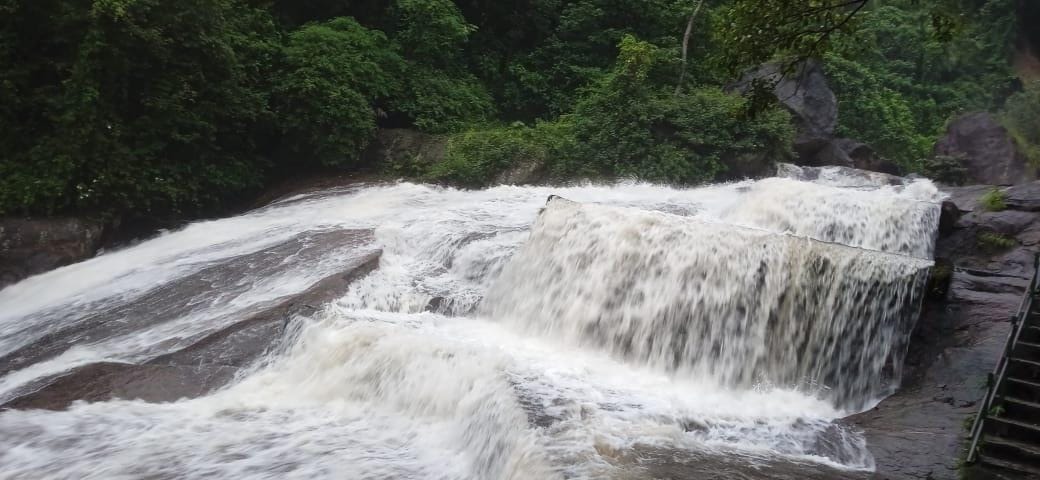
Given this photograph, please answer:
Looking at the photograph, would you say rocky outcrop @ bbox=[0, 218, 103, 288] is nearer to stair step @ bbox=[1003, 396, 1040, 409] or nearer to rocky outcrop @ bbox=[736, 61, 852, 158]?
stair step @ bbox=[1003, 396, 1040, 409]

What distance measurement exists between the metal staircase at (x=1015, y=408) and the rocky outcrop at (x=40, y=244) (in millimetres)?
12374

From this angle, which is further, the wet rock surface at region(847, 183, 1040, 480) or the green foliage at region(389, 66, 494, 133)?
the green foliage at region(389, 66, 494, 133)

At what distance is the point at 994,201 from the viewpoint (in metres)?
9.20

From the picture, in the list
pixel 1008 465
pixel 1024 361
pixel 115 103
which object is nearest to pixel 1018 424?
pixel 1008 465

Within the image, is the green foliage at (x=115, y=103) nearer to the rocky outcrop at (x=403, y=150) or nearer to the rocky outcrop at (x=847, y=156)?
the rocky outcrop at (x=403, y=150)

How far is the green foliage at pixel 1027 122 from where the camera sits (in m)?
17.1

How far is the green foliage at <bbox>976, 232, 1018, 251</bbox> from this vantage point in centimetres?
835

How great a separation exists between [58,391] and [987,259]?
32.4 ft

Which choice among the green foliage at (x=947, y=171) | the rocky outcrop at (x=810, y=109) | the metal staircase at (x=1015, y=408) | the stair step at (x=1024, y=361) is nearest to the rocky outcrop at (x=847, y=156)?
the rocky outcrop at (x=810, y=109)

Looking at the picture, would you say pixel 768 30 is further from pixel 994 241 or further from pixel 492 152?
pixel 492 152

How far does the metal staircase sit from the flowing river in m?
0.83

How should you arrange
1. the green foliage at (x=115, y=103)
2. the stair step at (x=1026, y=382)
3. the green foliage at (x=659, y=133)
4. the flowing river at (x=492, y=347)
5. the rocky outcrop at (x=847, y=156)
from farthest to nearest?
the rocky outcrop at (x=847, y=156), the green foliage at (x=659, y=133), the green foliage at (x=115, y=103), the flowing river at (x=492, y=347), the stair step at (x=1026, y=382)

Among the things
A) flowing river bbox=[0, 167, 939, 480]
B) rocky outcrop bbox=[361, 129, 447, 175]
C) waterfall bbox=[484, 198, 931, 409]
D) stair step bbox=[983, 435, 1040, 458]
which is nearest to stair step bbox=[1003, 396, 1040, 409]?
stair step bbox=[983, 435, 1040, 458]

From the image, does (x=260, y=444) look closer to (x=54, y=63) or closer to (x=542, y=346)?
(x=542, y=346)
